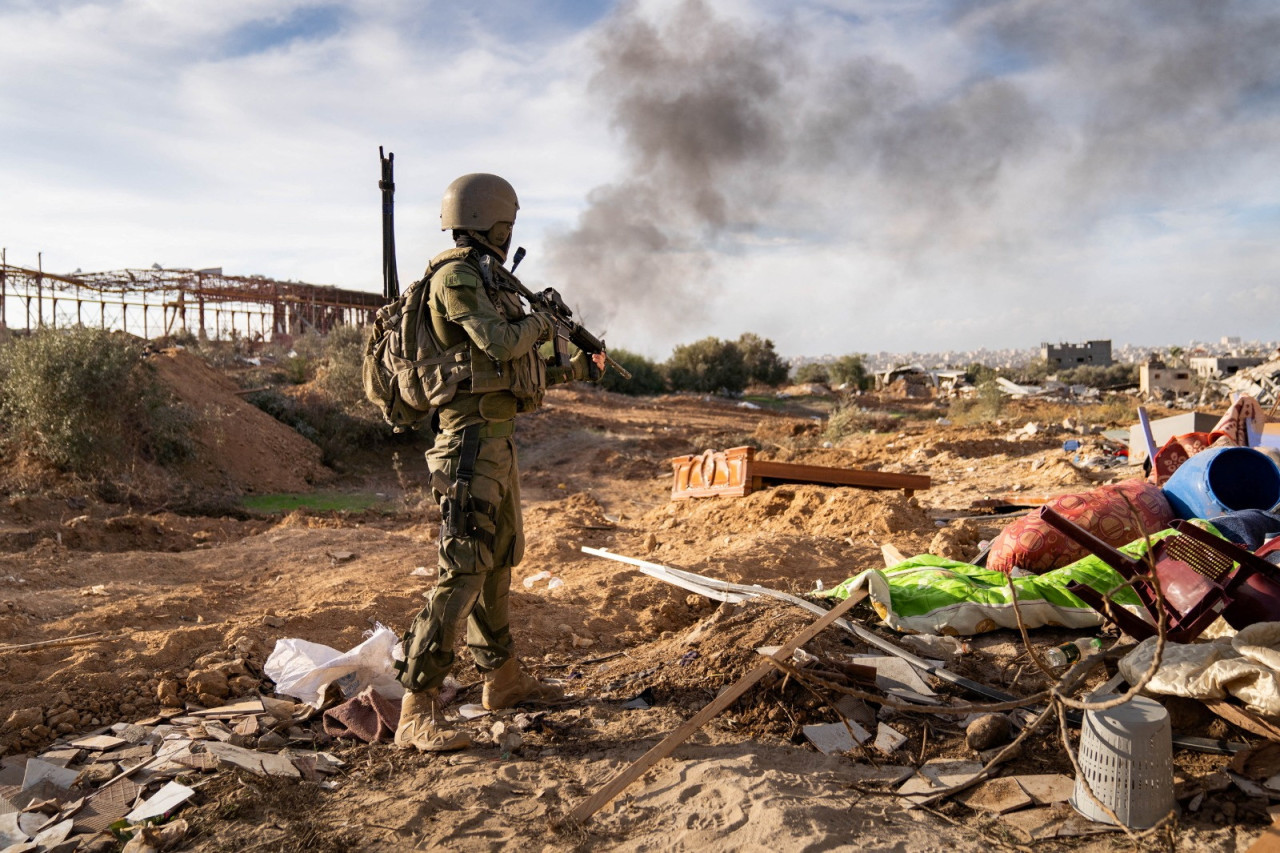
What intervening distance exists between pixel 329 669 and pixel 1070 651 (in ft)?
9.91

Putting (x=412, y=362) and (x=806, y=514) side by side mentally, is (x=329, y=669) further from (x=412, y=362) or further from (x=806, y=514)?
(x=806, y=514)

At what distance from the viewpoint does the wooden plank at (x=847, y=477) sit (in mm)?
7738

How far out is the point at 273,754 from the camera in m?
2.87

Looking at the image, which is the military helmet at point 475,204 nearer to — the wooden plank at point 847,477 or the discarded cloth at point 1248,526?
the discarded cloth at point 1248,526

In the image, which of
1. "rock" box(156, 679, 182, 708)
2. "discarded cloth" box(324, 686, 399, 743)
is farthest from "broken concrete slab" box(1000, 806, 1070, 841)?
"rock" box(156, 679, 182, 708)

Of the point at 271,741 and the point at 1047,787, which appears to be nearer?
the point at 1047,787

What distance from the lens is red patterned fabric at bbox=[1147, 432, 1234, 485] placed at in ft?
20.2

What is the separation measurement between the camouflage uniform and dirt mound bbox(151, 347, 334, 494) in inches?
342

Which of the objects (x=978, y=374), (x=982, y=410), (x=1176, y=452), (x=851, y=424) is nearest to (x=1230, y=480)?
(x=1176, y=452)

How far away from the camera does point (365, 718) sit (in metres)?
3.11

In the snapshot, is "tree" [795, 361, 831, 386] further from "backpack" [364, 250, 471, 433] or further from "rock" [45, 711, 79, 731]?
"rock" [45, 711, 79, 731]

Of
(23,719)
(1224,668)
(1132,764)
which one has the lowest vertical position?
(23,719)

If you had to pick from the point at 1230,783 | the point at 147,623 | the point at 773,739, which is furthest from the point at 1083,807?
the point at 147,623

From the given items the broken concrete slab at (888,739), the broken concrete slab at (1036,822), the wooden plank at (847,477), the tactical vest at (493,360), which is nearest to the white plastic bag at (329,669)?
the tactical vest at (493,360)
